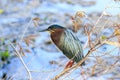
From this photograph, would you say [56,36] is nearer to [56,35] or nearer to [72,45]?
[56,35]

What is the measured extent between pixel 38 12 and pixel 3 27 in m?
0.85

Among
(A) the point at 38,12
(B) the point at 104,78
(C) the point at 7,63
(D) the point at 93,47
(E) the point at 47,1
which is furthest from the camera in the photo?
(E) the point at 47,1

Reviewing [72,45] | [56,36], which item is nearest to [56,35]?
[56,36]

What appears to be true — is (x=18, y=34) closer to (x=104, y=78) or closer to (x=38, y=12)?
(x=38, y=12)

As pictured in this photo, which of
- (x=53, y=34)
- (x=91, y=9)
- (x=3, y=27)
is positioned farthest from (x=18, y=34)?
(x=53, y=34)

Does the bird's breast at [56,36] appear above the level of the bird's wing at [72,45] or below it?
above

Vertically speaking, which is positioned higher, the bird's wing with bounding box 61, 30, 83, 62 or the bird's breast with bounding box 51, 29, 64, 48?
the bird's breast with bounding box 51, 29, 64, 48

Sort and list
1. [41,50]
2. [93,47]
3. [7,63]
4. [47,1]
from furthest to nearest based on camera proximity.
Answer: [47,1] → [41,50] → [7,63] → [93,47]

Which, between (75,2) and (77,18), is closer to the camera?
(77,18)

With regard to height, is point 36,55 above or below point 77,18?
below

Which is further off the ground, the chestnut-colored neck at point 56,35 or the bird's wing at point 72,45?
the chestnut-colored neck at point 56,35

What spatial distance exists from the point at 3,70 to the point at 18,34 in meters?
1.09

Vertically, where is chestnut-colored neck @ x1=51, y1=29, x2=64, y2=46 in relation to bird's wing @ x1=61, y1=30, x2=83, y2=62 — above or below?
above

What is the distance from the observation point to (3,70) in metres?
4.98
